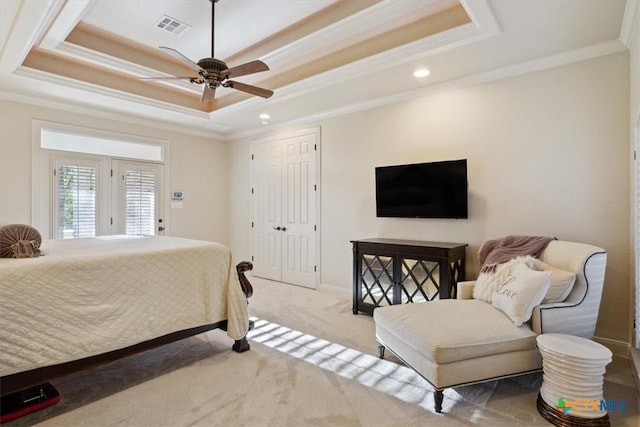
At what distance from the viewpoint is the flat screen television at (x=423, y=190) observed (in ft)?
11.8

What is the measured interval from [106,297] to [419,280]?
2.74 m

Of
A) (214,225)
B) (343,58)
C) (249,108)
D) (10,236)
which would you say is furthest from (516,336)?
(214,225)

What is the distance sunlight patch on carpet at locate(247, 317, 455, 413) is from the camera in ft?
7.47

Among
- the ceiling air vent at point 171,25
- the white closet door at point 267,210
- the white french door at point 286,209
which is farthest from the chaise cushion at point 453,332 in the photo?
the white closet door at point 267,210

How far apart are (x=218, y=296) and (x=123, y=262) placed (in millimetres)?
810

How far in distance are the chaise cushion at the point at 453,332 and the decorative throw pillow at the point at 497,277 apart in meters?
0.16

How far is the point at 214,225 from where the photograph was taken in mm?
6473

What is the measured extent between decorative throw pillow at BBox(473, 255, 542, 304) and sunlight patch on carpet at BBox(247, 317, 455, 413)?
83 cm

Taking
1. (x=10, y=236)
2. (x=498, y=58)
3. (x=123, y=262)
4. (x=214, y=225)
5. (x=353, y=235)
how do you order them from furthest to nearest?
(x=214, y=225) → (x=353, y=235) → (x=498, y=58) → (x=123, y=262) → (x=10, y=236)

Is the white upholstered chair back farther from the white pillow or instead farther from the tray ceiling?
the tray ceiling

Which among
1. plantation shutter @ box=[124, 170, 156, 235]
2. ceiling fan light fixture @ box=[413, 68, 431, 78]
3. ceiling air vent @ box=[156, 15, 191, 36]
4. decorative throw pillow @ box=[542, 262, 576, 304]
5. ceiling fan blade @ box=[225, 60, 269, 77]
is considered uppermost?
ceiling air vent @ box=[156, 15, 191, 36]

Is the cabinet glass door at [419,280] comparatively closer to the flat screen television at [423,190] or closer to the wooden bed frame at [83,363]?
the flat screen television at [423,190]

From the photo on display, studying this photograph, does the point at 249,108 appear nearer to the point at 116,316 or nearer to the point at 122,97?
the point at 122,97

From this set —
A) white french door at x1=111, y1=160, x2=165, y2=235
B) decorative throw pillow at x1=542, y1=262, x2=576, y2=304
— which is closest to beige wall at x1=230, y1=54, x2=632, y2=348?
decorative throw pillow at x1=542, y1=262, x2=576, y2=304
